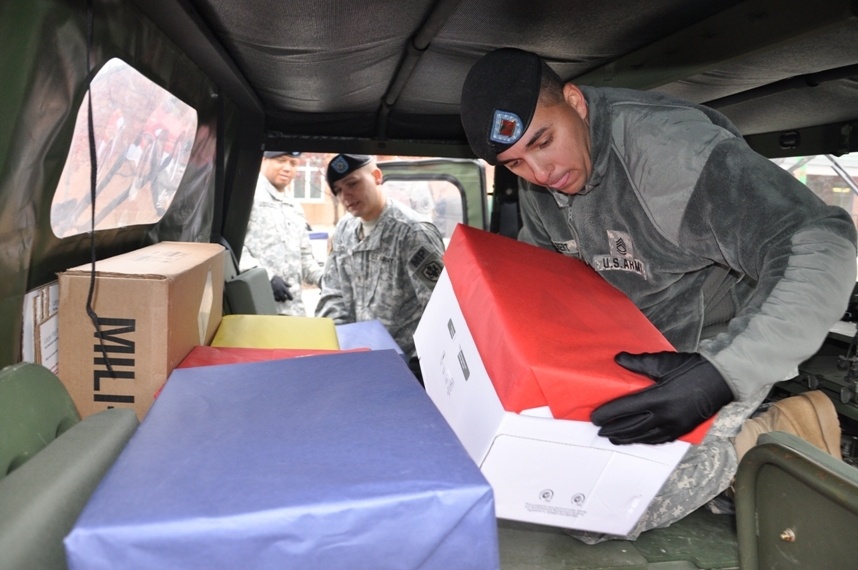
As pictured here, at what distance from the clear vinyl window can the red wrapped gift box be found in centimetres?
94

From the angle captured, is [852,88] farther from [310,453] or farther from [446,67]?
[310,453]

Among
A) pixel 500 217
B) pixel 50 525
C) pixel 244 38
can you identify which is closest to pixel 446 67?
pixel 244 38

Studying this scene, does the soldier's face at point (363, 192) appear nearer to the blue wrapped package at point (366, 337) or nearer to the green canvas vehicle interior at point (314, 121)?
the green canvas vehicle interior at point (314, 121)

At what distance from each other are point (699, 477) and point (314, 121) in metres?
2.38

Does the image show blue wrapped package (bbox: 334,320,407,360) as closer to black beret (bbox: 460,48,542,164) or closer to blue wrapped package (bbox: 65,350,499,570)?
black beret (bbox: 460,48,542,164)

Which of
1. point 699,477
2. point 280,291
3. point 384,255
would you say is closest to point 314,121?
point 384,255

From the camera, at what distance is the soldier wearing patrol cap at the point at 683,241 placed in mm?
1219

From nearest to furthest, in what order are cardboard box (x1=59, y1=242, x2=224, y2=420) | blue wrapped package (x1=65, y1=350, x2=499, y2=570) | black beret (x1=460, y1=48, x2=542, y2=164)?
blue wrapped package (x1=65, y1=350, x2=499, y2=570), cardboard box (x1=59, y1=242, x2=224, y2=420), black beret (x1=460, y1=48, x2=542, y2=164)

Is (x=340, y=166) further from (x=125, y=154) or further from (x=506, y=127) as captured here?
(x=506, y=127)

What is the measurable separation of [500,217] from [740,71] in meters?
2.05

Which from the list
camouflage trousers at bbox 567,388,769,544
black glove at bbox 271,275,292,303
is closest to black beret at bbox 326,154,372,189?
black glove at bbox 271,275,292,303

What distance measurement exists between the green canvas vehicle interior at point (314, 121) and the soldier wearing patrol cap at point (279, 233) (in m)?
1.04

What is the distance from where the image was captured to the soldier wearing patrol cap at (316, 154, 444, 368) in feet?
12.7

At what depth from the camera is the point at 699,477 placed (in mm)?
1688
